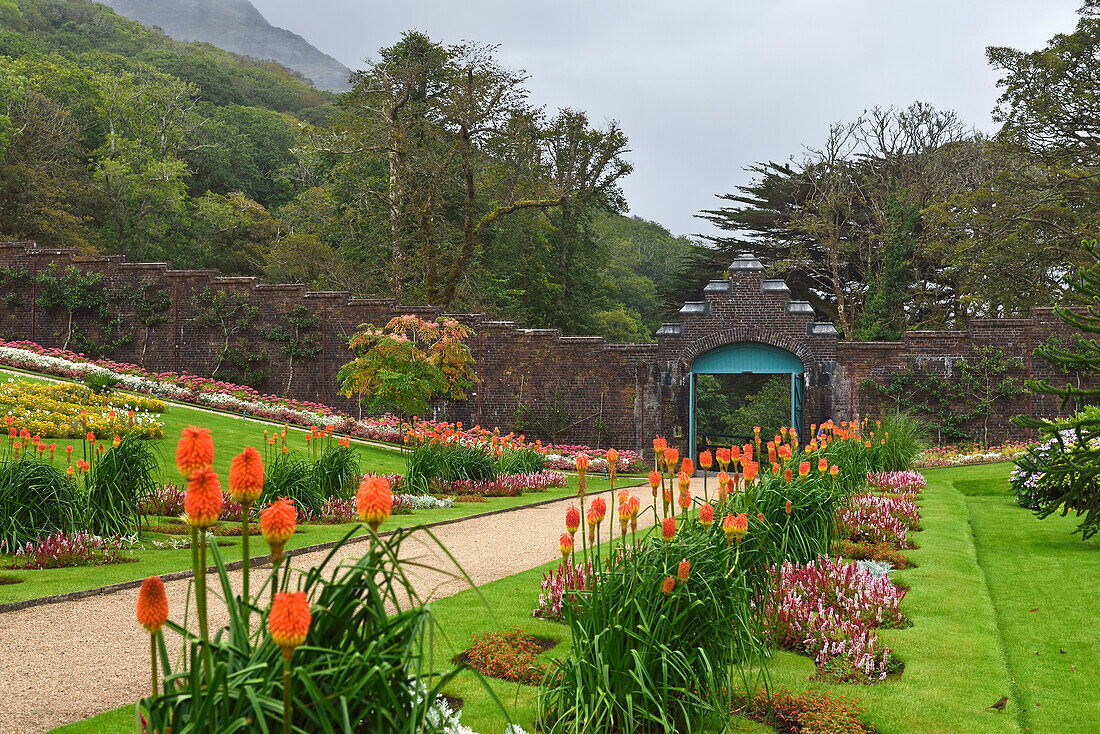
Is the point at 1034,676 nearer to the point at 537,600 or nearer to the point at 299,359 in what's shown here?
the point at 537,600

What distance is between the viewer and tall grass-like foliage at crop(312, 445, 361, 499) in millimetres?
11094

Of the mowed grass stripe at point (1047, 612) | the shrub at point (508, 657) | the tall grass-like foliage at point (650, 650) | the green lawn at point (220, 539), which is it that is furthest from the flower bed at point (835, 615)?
the green lawn at point (220, 539)

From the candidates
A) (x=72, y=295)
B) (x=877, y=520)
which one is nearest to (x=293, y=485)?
(x=877, y=520)

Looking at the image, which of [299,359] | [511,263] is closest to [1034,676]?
[299,359]

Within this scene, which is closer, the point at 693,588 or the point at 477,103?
the point at 693,588

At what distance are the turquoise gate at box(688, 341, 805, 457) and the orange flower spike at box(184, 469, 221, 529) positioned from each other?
20688 millimetres

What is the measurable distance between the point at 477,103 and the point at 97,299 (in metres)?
13.4

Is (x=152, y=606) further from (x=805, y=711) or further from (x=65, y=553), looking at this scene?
(x=65, y=553)

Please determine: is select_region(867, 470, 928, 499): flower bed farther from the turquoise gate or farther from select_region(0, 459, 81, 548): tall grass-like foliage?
select_region(0, 459, 81, 548): tall grass-like foliage

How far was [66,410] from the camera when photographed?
45.7 ft

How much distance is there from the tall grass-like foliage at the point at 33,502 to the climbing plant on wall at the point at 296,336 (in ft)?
56.3

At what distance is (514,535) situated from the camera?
994 centimetres

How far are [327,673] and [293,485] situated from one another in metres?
8.55

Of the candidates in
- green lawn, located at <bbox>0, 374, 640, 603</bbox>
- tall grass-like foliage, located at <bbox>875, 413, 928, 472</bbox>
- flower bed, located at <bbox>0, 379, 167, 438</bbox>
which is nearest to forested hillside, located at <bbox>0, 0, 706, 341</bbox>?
green lawn, located at <bbox>0, 374, 640, 603</bbox>
